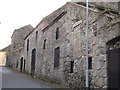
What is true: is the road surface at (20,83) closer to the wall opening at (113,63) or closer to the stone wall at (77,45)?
the stone wall at (77,45)

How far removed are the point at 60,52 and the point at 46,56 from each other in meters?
3.88

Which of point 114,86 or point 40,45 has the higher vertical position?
point 40,45

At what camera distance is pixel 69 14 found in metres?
15.4

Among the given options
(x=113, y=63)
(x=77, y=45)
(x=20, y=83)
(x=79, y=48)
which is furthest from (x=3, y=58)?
(x=113, y=63)

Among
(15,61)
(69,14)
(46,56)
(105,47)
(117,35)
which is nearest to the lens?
(117,35)

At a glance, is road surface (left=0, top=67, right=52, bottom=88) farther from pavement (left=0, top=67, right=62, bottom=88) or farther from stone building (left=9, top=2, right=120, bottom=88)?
stone building (left=9, top=2, right=120, bottom=88)

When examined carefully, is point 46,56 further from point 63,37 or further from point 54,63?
point 63,37

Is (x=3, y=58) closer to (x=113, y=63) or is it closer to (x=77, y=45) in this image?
(x=77, y=45)

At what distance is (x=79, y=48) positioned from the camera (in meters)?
13.2

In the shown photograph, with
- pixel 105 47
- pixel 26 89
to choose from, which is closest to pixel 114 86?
pixel 105 47

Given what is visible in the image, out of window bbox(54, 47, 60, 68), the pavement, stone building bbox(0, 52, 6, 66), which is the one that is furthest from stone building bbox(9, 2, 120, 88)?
stone building bbox(0, 52, 6, 66)

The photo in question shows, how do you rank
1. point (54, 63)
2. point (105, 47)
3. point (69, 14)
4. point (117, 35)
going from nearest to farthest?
point (117, 35), point (105, 47), point (69, 14), point (54, 63)

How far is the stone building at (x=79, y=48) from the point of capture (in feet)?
33.7

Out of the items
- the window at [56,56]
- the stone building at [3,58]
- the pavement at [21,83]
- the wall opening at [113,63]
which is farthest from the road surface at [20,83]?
the stone building at [3,58]
